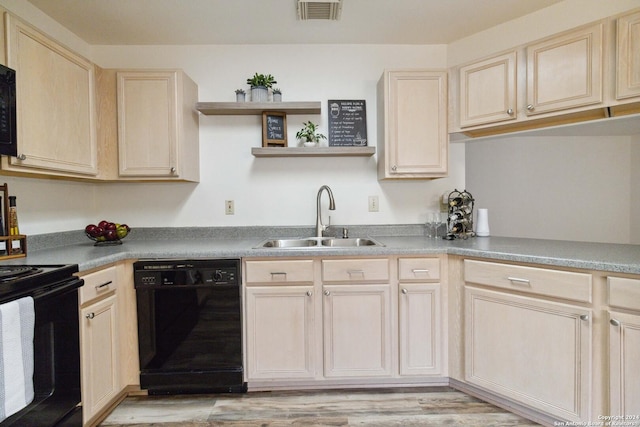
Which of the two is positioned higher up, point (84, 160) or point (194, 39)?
point (194, 39)

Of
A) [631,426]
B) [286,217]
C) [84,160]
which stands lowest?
[631,426]

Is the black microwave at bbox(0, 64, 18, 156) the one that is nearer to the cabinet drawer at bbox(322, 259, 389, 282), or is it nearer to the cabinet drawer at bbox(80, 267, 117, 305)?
the cabinet drawer at bbox(80, 267, 117, 305)

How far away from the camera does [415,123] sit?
212 centimetres

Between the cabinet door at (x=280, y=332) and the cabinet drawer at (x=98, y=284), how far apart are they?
2.40 ft

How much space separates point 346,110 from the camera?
240 cm

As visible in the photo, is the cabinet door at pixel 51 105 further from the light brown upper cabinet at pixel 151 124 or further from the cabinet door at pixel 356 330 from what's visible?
the cabinet door at pixel 356 330

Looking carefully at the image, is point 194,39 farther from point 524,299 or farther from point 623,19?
point 524,299

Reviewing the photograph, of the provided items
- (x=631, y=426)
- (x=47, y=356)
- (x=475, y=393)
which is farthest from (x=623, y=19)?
(x=47, y=356)

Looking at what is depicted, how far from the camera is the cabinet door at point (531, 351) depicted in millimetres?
1465

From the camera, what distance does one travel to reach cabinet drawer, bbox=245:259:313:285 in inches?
72.4

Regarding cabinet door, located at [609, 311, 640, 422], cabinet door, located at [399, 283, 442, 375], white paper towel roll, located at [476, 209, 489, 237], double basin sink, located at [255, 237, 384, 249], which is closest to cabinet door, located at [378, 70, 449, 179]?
white paper towel roll, located at [476, 209, 489, 237]

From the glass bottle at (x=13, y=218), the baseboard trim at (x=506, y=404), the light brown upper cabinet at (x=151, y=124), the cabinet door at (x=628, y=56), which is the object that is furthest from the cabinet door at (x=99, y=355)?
the cabinet door at (x=628, y=56)

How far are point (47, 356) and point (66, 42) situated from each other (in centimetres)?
208

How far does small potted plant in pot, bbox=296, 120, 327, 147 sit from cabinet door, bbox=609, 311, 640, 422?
6.15 feet
